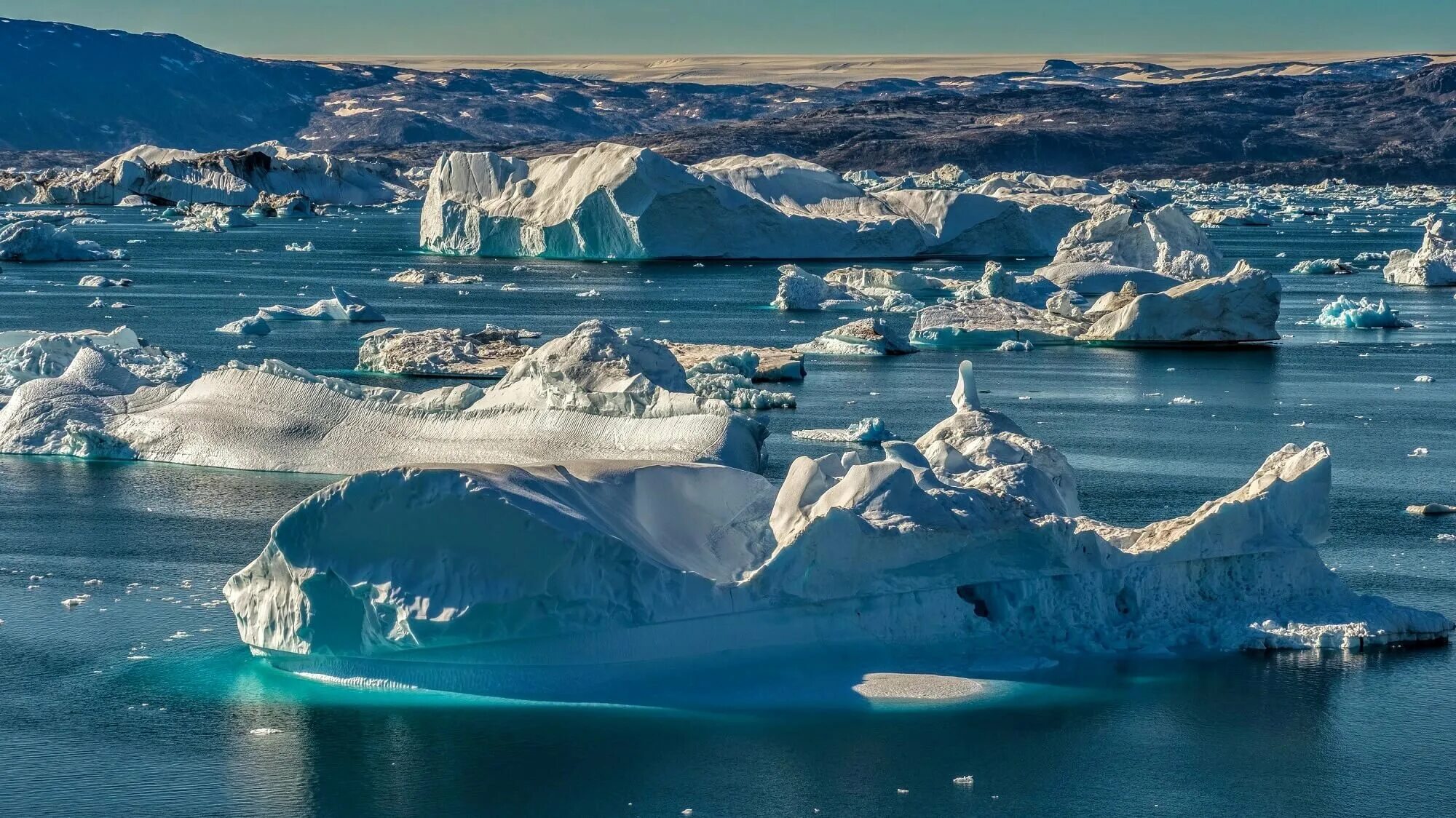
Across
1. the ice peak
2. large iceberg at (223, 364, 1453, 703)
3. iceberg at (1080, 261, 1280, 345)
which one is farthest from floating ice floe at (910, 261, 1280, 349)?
large iceberg at (223, 364, 1453, 703)

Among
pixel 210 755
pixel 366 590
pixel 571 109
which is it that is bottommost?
pixel 210 755

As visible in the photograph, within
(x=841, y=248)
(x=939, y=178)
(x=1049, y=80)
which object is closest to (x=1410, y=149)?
(x=939, y=178)

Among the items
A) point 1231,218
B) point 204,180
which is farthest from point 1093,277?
point 204,180

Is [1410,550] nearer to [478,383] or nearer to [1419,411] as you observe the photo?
[1419,411]

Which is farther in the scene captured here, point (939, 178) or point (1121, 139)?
point (1121, 139)

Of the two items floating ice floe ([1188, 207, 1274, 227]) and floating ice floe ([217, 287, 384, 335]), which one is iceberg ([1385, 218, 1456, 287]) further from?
floating ice floe ([1188, 207, 1274, 227])

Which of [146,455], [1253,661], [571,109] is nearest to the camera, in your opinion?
[1253,661]
